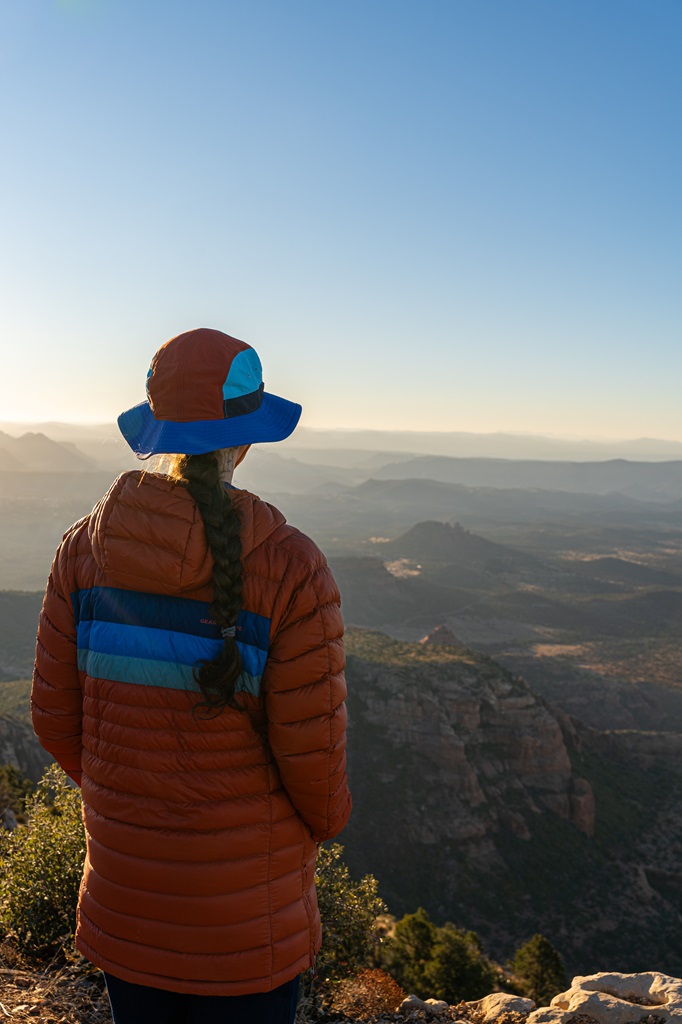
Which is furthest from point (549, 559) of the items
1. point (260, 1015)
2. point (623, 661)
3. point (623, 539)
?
point (260, 1015)

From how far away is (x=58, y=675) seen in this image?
2.36 m

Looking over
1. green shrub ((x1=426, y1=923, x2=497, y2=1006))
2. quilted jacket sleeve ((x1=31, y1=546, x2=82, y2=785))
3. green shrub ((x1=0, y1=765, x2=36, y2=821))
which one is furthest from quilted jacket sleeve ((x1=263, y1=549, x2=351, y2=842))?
green shrub ((x1=426, y1=923, x2=497, y2=1006))

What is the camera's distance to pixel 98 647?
6.88 feet

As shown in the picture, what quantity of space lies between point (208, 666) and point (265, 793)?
0.50m

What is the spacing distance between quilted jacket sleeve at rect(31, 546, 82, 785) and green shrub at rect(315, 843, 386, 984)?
5.12 meters

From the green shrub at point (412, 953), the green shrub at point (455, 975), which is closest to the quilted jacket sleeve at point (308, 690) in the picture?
the green shrub at point (412, 953)

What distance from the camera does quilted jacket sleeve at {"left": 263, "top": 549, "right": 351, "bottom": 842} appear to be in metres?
1.97

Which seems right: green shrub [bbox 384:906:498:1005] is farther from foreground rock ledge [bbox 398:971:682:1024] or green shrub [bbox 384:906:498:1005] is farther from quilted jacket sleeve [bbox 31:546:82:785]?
quilted jacket sleeve [bbox 31:546:82:785]

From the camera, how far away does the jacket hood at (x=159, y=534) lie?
6.17 feet

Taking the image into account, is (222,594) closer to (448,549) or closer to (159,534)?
(159,534)

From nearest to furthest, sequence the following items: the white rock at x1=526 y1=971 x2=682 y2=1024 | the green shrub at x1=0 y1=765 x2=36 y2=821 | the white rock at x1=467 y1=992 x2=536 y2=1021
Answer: the white rock at x1=526 y1=971 x2=682 y2=1024
the white rock at x1=467 y1=992 x2=536 y2=1021
the green shrub at x1=0 y1=765 x2=36 y2=821

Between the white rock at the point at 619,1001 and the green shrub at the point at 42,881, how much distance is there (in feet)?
12.7

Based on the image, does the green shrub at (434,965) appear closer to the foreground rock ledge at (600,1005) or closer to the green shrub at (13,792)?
the green shrub at (13,792)

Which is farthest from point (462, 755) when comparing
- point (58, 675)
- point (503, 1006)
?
point (58, 675)
